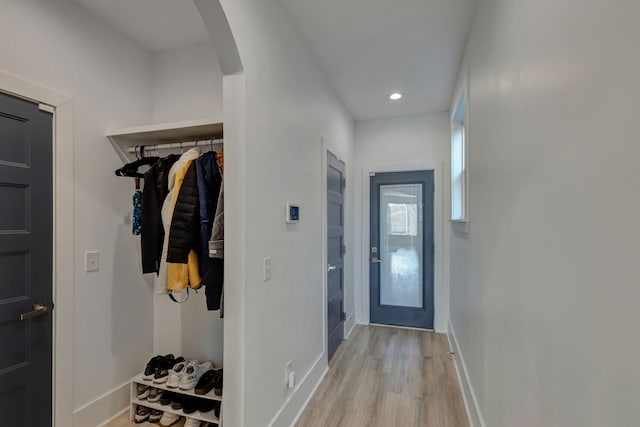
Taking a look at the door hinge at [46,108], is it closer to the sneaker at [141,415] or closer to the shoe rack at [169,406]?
the shoe rack at [169,406]

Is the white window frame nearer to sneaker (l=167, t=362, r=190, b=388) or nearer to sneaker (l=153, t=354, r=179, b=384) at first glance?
sneaker (l=167, t=362, r=190, b=388)

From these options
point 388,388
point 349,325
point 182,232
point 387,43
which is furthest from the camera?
point 349,325

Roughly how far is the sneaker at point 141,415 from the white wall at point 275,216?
0.99 meters

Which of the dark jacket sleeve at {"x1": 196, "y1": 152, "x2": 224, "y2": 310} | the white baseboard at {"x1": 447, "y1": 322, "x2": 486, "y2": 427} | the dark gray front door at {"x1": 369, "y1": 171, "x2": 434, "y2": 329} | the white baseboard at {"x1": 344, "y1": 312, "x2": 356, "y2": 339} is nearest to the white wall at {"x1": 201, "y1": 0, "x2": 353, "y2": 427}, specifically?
the dark jacket sleeve at {"x1": 196, "y1": 152, "x2": 224, "y2": 310}

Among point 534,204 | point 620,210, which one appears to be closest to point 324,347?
point 534,204

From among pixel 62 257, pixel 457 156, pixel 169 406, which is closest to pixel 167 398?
pixel 169 406

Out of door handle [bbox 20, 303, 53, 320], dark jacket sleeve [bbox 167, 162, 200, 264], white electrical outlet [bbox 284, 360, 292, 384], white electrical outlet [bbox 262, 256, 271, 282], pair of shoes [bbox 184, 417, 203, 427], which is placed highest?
dark jacket sleeve [bbox 167, 162, 200, 264]

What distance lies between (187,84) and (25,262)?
1.62 m

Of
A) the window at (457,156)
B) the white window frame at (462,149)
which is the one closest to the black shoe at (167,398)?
the white window frame at (462,149)

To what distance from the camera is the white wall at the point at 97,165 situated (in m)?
1.77

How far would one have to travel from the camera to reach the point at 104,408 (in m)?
2.07

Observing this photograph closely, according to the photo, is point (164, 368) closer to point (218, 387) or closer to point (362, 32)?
point (218, 387)

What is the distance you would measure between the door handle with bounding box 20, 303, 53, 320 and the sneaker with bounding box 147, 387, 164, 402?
2.86 ft

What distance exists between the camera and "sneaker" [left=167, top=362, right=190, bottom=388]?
6.56ft
